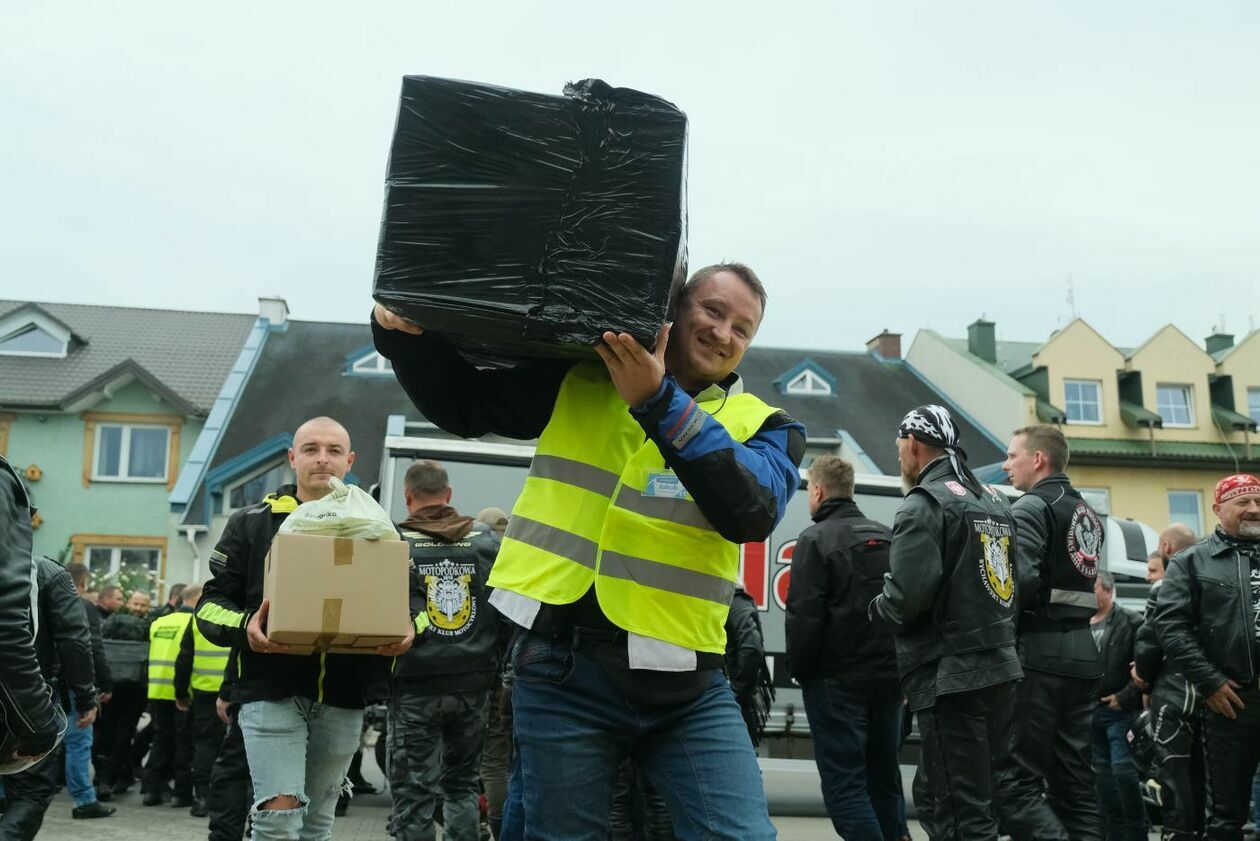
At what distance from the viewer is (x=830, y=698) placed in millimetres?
6914

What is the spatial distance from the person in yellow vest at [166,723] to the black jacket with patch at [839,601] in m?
6.13

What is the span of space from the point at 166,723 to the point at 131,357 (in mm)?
22739

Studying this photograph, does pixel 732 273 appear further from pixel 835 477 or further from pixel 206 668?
pixel 206 668

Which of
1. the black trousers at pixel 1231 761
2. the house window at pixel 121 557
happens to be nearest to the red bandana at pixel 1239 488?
the black trousers at pixel 1231 761

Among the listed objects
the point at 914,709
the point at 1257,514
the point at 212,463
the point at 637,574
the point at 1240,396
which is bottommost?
the point at 914,709

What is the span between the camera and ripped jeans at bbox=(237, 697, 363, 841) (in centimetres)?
467

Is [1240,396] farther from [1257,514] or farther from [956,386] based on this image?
[1257,514]

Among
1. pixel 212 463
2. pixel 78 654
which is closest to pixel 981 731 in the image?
pixel 78 654

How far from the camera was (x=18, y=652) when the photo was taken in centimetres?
371

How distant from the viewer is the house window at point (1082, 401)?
33.4m

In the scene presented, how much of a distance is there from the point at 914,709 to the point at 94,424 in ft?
92.6

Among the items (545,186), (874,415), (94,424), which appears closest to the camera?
(545,186)

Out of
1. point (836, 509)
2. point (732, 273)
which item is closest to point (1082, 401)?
point (836, 509)

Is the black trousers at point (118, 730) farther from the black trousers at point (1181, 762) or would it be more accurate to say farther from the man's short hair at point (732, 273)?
the man's short hair at point (732, 273)
